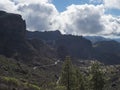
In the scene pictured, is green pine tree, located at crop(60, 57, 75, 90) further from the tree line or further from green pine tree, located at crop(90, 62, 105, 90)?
green pine tree, located at crop(90, 62, 105, 90)

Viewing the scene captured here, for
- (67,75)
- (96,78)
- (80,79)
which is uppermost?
(67,75)

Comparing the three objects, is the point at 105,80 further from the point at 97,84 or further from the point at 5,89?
the point at 5,89

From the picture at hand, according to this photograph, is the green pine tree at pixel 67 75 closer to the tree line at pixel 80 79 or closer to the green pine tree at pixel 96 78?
the tree line at pixel 80 79

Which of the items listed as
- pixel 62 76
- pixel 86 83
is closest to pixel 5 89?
pixel 62 76

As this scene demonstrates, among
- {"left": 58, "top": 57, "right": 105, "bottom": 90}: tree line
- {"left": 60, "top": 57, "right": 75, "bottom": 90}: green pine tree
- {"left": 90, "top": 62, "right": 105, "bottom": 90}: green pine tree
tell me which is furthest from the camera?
{"left": 60, "top": 57, "right": 75, "bottom": 90}: green pine tree

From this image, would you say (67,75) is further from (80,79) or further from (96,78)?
(96,78)

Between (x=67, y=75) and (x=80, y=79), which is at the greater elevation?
(x=67, y=75)

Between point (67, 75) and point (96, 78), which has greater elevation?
point (67, 75)

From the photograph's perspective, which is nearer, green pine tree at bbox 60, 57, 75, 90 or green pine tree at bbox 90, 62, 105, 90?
green pine tree at bbox 90, 62, 105, 90

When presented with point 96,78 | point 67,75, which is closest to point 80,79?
point 67,75

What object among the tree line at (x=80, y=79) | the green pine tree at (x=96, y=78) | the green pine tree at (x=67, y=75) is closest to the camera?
the green pine tree at (x=96, y=78)

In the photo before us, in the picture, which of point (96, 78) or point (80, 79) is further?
point (80, 79)

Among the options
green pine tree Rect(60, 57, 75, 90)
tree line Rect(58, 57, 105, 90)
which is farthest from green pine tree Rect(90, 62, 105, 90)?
green pine tree Rect(60, 57, 75, 90)

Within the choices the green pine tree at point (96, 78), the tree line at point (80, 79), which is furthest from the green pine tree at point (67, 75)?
the green pine tree at point (96, 78)
